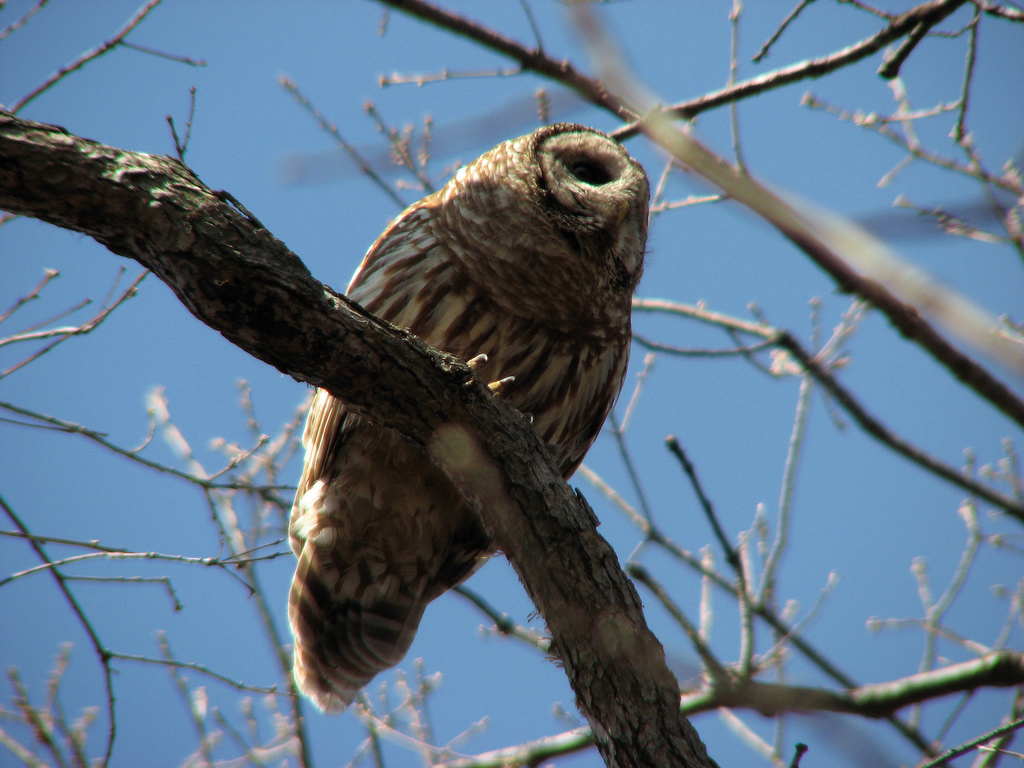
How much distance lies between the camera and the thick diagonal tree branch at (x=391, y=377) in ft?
6.76

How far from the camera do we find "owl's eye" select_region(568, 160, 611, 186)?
4266mm

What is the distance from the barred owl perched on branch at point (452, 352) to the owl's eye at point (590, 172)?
0.56 ft

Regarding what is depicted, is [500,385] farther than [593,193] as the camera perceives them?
No

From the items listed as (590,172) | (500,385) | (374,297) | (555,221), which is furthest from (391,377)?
(590,172)

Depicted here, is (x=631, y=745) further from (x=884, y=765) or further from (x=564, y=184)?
(x=564, y=184)

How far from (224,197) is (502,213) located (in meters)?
1.70

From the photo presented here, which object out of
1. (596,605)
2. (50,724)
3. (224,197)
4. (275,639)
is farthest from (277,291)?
(50,724)

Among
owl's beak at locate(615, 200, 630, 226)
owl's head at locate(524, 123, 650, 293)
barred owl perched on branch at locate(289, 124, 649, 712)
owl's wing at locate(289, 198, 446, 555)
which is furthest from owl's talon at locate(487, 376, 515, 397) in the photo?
owl's beak at locate(615, 200, 630, 226)

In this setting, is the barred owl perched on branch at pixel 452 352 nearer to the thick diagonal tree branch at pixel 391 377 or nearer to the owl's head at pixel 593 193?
the owl's head at pixel 593 193

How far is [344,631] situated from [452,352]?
151 centimetres

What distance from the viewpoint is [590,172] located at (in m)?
4.33

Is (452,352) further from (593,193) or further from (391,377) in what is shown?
(593,193)

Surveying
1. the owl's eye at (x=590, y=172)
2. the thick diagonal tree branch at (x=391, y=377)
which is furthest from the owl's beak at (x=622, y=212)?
the thick diagonal tree branch at (x=391, y=377)

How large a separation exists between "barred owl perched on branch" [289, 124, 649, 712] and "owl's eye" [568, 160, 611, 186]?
0.56 feet
